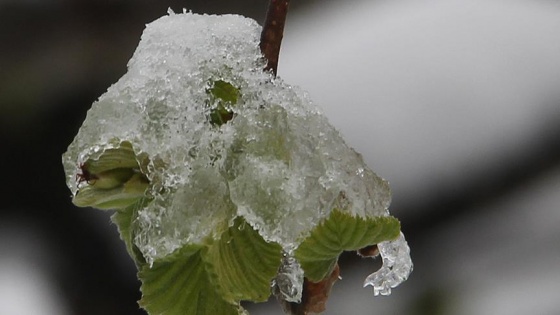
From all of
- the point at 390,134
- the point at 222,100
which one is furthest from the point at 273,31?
the point at 390,134

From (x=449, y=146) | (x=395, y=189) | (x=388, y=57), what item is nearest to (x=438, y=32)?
(x=388, y=57)

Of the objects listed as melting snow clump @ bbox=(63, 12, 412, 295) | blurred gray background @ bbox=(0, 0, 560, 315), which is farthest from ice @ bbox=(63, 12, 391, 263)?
blurred gray background @ bbox=(0, 0, 560, 315)

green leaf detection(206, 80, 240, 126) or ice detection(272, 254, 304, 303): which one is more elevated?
green leaf detection(206, 80, 240, 126)

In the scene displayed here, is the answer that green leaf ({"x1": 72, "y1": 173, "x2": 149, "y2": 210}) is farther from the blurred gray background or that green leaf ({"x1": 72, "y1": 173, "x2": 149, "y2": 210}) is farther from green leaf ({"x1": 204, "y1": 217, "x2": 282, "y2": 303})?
the blurred gray background

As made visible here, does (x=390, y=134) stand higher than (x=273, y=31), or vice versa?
(x=273, y=31)

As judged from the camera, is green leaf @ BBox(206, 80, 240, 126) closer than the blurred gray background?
Yes

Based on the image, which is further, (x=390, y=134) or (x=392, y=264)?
(x=390, y=134)

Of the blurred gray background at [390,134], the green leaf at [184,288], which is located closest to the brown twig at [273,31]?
the green leaf at [184,288]

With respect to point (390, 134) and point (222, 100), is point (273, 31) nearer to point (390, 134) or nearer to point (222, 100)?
point (222, 100)
